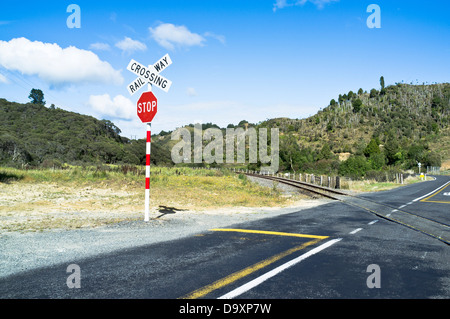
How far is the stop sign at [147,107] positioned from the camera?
8914 millimetres

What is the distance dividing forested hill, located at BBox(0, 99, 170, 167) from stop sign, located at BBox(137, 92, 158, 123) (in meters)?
37.1

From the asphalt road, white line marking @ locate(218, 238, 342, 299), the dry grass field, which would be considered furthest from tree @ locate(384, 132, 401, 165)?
white line marking @ locate(218, 238, 342, 299)

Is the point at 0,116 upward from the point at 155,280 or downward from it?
upward

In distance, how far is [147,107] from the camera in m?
9.03

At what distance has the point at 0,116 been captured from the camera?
5888cm

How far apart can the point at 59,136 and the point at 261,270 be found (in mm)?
59990

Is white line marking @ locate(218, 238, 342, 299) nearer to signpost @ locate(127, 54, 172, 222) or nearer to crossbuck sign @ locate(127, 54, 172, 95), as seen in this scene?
signpost @ locate(127, 54, 172, 222)

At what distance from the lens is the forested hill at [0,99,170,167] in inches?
1864

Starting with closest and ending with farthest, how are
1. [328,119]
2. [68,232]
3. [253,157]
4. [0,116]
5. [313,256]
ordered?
1. [313,256]
2. [68,232]
3. [0,116]
4. [253,157]
5. [328,119]

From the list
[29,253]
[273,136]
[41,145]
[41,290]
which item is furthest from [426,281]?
[273,136]

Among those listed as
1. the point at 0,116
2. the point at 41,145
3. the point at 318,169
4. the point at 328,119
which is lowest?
the point at 318,169

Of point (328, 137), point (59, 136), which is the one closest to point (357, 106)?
point (328, 137)
